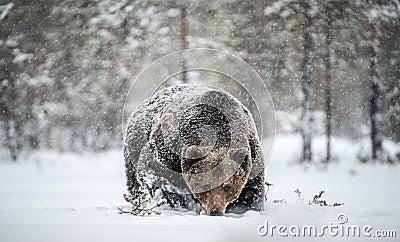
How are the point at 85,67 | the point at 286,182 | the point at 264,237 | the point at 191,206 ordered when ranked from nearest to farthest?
the point at 264,237, the point at 191,206, the point at 286,182, the point at 85,67

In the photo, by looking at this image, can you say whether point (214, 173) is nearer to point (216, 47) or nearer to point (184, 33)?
point (216, 47)

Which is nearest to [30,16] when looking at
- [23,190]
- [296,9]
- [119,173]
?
[119,173]

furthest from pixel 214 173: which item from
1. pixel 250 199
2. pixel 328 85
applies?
pixel 328 85

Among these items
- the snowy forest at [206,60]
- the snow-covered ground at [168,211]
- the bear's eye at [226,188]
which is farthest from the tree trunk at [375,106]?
the bear's eye at [226,188]

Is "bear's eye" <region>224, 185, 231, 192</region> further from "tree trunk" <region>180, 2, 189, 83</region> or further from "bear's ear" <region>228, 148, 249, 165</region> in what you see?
"tree trunk" <region>180, 2, 189, 83</region>

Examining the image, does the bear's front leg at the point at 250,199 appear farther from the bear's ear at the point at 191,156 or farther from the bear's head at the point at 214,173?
the bear's ear at the point at 191,156

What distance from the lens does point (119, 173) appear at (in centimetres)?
850

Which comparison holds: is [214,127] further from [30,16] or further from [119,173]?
[30,16]

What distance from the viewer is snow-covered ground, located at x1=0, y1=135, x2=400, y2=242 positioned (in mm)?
3465

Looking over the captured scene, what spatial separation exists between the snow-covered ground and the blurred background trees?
629 millimetres

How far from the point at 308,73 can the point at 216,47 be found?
1637mm

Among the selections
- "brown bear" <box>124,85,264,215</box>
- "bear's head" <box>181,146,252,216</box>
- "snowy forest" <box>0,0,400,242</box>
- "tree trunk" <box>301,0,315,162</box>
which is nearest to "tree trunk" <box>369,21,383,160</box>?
"snowy forest" <box>0,0,400,242</box>

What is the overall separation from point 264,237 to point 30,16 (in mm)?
7009

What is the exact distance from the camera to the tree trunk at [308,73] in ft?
27.9
